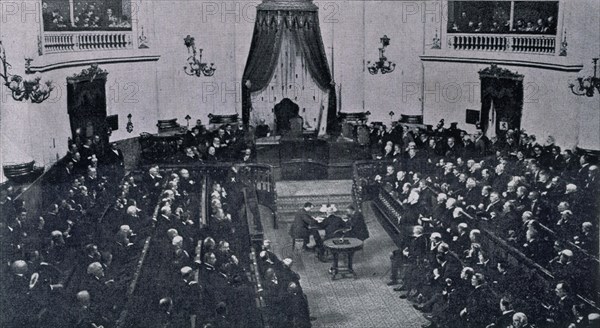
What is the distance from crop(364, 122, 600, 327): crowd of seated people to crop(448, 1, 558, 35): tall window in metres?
3.42

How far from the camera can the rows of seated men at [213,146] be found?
20.0 m

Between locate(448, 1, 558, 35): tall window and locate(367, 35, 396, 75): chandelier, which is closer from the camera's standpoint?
locate(448, 1, 558, 35): tall window

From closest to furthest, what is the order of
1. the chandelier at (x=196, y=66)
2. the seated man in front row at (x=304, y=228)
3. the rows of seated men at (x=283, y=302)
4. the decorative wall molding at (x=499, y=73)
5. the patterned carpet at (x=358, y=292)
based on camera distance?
1. the rows of seated men at (x=283, y=302)
2. the patterned carpet at (x=358, y=292)
3. the seated man in front row at (x=304, y=228)
4. the decorative wall molding at (x=499, y=73)
5. the chandelier at (x=196, y=66)

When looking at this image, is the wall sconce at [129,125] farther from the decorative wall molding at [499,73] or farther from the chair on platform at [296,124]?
the decorative wall molding at [499,73]

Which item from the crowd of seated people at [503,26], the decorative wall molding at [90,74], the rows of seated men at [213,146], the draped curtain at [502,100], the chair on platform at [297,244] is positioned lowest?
the chair on platform at [297,244]

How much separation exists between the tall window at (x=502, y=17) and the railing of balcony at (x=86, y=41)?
11.0 metres

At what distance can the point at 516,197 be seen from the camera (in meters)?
14.9

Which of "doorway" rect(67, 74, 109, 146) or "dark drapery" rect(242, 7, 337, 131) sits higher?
"dark drapery" rect(242, 7, 337, 131)

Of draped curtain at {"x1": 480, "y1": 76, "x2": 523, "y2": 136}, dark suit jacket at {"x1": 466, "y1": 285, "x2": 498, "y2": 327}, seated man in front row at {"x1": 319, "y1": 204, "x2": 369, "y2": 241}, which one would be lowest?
dark suit jacket at {"x1": 466, "y1": 285, "x2": 498, "y2": 327}

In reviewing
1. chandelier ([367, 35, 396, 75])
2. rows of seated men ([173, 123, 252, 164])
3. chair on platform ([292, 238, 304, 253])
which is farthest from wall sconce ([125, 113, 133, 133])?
chandelier ([367, 35, 396, 75])

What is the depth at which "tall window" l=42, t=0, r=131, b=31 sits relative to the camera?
761 inches

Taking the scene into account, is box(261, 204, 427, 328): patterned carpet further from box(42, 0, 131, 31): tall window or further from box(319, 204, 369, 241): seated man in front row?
box(42, 0, 131, 31): tall window

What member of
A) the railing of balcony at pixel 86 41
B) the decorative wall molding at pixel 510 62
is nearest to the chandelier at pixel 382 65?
the decorative wall molding at pixel 510 62

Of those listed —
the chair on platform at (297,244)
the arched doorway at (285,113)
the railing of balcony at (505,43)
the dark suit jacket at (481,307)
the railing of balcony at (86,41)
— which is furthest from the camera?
the arched doorway at (285,113)
